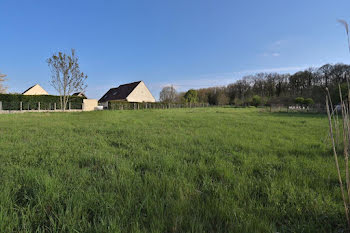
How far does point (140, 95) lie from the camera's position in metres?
37.0

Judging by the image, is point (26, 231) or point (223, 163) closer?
point (26, 231)

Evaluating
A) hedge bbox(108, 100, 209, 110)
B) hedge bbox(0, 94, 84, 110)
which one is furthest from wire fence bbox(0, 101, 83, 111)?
hedge bbox(108, 100, 209, 110)

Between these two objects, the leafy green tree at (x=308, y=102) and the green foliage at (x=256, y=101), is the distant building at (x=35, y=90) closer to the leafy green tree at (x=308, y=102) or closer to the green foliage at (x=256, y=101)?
the green foliage at (x=256, y=101)

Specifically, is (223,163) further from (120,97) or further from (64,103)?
(120,97)

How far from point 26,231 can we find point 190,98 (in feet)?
174

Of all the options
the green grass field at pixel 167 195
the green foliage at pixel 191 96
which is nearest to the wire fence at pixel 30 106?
the green grass field at pixel 167 195

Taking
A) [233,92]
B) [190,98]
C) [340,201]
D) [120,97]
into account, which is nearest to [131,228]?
[340,201]

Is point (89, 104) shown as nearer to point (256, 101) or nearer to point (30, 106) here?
point (30, 106)

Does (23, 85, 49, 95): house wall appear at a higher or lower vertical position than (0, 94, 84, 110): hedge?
higher

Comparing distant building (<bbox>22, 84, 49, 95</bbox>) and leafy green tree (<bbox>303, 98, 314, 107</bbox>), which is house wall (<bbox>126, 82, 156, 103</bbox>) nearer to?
distant building (<bbox>22, 84, 49, 95</bbox>)

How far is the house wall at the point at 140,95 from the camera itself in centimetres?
3497

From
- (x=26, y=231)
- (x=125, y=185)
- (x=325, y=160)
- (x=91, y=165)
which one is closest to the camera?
(x=26, y=231)

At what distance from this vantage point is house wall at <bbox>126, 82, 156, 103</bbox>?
35.0 metres

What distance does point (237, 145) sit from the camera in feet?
13.6
